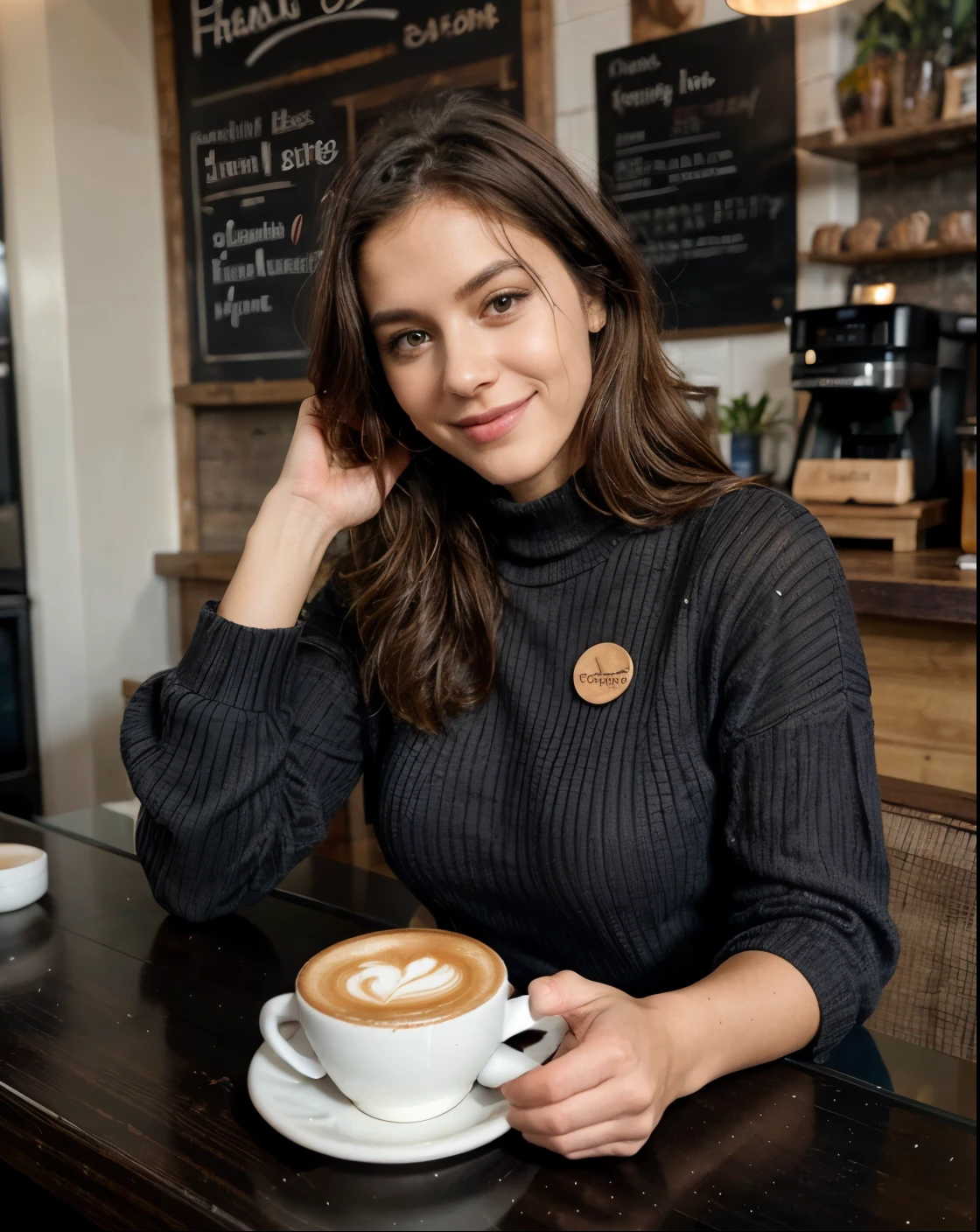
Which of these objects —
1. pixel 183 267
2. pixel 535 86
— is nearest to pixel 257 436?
pixel 183 267

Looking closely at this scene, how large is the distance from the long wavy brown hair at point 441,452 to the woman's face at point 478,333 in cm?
2

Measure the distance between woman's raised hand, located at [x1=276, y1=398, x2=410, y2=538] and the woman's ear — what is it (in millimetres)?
219

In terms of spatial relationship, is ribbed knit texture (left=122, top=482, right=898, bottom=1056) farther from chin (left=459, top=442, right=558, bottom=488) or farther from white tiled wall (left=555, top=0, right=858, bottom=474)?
white tiled wall (left=555, top=0, right=858, bottom=474)

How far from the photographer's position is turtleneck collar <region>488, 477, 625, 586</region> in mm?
967

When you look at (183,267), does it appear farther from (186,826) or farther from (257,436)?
(186,826)

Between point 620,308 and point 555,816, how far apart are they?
445 millimetres

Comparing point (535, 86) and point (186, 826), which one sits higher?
point (535, 86)

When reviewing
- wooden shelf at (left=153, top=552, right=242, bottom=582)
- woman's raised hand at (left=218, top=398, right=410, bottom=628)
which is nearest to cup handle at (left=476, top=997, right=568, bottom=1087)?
woman's raised hand at (left=218, top=398, right=410, bottom=628)

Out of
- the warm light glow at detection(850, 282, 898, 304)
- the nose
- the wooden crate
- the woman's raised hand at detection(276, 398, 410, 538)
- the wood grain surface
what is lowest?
the wood grain surface

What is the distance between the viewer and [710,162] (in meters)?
1.99

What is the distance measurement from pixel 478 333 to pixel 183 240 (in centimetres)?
113

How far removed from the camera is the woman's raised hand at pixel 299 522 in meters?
0.94

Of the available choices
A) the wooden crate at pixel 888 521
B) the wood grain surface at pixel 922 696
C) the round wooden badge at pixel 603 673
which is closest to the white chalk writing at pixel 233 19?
the round wooden badge at pixel 603 673

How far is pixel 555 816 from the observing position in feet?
2.81
